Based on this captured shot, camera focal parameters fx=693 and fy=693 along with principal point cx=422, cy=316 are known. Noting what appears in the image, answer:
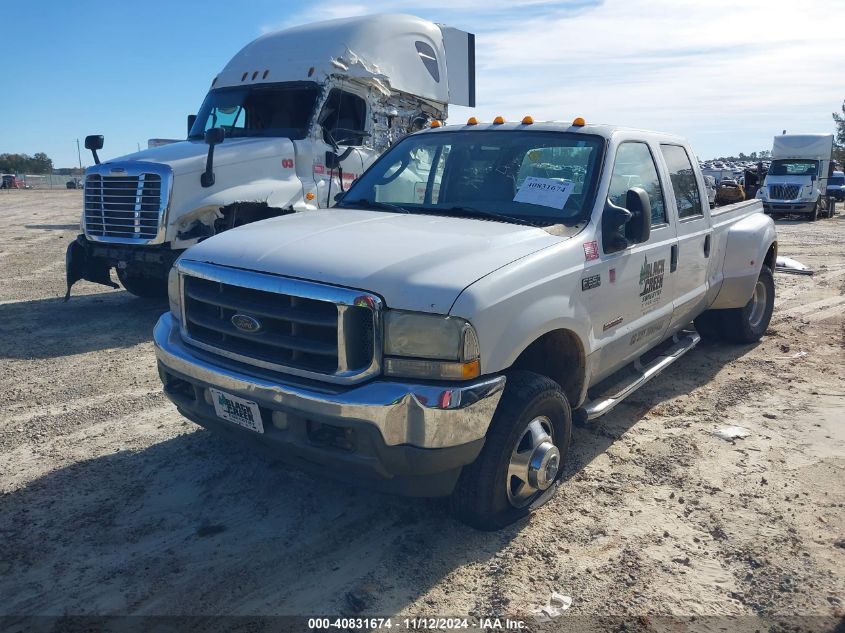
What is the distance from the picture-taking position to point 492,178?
4.22m

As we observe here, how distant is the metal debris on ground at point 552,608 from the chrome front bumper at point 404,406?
0.74 meters

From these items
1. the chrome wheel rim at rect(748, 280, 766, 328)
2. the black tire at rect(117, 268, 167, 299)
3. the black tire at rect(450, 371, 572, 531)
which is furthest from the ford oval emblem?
the black tire at rect(117, 268, 167, 299)

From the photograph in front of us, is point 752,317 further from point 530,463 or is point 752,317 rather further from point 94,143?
point 94,143

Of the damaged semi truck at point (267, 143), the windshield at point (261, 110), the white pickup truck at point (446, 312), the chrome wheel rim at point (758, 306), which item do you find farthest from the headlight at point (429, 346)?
the windshield at point (261, 110)

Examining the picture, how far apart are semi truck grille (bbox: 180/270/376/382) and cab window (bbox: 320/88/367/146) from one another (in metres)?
5.37

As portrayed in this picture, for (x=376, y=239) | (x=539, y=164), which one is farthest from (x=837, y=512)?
(x=376, y=239)

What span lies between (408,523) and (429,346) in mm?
1115

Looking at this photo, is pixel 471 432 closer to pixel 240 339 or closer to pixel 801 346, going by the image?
pixel 240 339

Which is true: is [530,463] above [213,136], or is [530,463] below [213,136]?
below

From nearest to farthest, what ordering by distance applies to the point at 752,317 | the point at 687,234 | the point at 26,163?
the point at 687,234
the point at 752,317
the point at 26,163

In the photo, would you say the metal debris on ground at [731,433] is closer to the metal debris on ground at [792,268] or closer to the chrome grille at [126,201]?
the chrome grille at [126,201]

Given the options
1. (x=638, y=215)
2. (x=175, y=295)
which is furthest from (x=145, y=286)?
(x=638, y=215)

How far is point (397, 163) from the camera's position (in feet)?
15.5

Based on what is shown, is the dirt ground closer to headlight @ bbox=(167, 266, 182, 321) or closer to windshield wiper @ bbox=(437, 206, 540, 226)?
headlight @ bbox=(167, 266, 182, 321)
